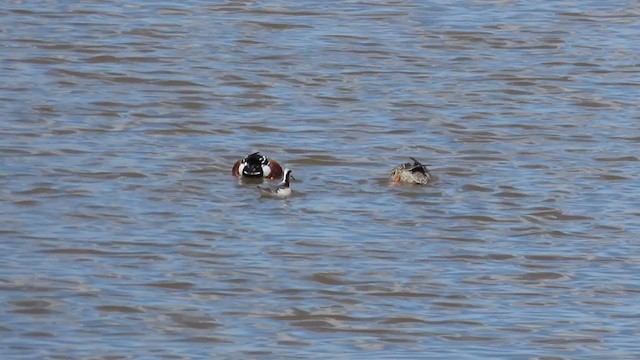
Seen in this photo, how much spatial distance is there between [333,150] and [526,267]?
3901 millimetres

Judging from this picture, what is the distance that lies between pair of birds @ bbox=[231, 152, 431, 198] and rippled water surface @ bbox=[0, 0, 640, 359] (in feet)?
0.39

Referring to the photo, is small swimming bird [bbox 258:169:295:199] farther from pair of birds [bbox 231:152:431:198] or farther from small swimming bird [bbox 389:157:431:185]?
small swimming bird [bbox 389:157:431:185]

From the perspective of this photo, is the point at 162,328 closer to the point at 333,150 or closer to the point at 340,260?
the point at 340,260

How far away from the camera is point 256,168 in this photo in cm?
1491

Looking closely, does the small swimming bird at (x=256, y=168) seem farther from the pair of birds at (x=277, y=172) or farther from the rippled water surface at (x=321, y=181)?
the rippled water surface at (x=321, y=181)

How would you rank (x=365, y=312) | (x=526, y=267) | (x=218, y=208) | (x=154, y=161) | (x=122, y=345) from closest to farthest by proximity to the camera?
(x=122, y=345) → (x=365, y=312) → (x=526, y=267) → (x=218, y=208) → (x=154, y=161)

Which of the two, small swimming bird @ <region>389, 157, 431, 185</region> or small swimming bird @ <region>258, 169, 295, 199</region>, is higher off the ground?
small swimming bird @ <region>389, 157, 431, 185</region>

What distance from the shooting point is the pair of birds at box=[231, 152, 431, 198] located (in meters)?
14.4

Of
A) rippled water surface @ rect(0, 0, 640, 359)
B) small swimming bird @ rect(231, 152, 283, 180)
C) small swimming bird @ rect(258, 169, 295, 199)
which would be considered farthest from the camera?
small swimming bird @ rect(231, 152, 283, 180)

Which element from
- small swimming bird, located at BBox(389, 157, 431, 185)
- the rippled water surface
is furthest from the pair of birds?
the rippled water surface

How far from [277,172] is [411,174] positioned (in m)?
1.30

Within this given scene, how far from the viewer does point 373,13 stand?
2198 cm

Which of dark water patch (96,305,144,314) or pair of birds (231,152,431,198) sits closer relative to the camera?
dark water patch (96,305,144,314)

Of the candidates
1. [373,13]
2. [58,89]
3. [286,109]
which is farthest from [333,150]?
[373,13]
